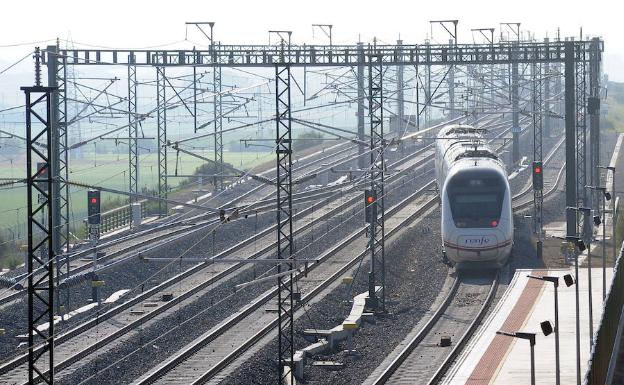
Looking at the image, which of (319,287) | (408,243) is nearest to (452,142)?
(408,243)

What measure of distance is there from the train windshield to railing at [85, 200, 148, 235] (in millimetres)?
18258

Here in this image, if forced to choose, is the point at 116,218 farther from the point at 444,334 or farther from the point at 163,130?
the point at 444,334

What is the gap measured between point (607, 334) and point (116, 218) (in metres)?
34.2

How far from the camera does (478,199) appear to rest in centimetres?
3828

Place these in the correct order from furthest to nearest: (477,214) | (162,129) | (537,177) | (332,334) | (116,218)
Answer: (116,218) → (162,129) → (537,177) → (477,214) → (332,334)

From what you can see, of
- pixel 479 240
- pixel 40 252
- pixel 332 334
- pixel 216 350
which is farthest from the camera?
pixel 40 252

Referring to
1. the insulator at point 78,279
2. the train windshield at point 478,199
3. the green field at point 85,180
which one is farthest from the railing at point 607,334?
the green field at point 85,180

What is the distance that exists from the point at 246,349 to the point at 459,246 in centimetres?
1025

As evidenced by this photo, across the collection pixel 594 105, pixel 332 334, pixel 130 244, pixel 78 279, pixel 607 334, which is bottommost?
pixel 130 244

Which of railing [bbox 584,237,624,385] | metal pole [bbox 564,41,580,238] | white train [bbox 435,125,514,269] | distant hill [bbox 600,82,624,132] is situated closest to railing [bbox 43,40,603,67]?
metal pole [bbox 564,41,580,238]

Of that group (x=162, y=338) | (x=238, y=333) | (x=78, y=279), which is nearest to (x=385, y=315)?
(x=238, y=333)

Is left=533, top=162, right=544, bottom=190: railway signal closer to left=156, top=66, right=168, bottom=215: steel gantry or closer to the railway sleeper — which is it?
left=156, top=66, right=168, bottom=215: steel gantry

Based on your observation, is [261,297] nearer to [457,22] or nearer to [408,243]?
[408,243]

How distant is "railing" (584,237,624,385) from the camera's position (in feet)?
63.0
